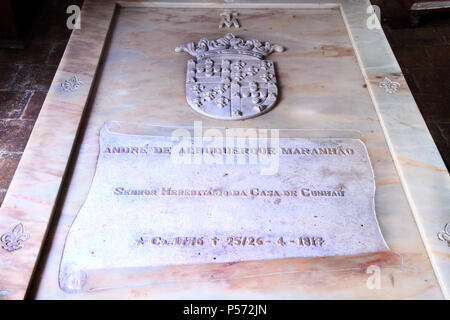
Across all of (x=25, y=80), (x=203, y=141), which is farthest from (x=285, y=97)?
(x=25, y=80)

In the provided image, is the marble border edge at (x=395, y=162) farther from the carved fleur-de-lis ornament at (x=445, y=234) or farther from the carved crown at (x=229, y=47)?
the carved crown at (x=229, y=47)

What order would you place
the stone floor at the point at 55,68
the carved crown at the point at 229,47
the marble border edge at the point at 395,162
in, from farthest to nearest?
the stone floor at the point at 55,68, the carved crown at the point at 229,47, the marble border edge at the point at 395,162

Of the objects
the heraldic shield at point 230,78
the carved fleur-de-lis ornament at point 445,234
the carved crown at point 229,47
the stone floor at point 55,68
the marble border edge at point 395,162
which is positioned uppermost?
the carved crown at point 229,47

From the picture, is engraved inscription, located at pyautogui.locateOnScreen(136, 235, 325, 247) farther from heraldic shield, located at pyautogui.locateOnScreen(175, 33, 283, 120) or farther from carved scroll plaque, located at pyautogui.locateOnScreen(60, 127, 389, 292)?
heraldic shield, located at pyautogui.locateOnScreen(175, 33, 283, 120)

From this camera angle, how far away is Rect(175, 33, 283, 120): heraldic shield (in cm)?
240

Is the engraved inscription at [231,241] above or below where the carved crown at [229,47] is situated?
below

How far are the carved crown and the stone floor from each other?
1.28m

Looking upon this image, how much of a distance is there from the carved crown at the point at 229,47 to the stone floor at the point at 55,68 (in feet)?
4.21

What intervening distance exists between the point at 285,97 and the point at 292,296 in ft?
3.86

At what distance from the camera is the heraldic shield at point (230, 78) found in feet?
7.87

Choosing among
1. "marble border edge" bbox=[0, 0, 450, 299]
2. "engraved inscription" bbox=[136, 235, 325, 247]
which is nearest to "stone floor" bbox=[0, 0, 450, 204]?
"marble border edge" bbox=[0, 0, 450, 299]

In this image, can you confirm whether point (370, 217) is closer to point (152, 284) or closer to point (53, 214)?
point (152, 284)

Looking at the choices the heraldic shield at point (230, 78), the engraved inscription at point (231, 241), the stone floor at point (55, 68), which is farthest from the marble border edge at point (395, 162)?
the stone floor at point (55, 68)

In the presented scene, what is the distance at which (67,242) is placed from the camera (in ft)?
6.16
